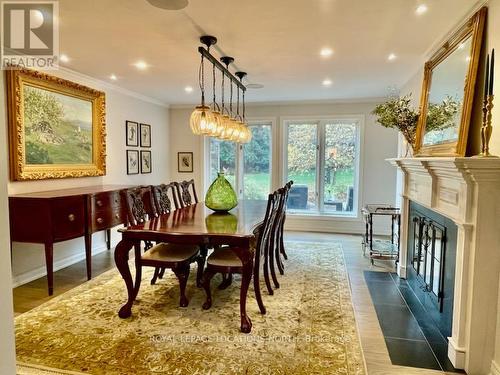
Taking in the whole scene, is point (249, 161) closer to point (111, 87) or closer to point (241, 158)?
point (241, 158)

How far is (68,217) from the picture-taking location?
3.44m

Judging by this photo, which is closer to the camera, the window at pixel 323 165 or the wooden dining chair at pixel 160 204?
the wooden dining chair at pixel 160 204

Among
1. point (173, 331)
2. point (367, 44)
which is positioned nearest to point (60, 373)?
point (173, 331)

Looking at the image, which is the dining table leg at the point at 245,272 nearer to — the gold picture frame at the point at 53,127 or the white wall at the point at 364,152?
the gold picture frame at the point at 53,127

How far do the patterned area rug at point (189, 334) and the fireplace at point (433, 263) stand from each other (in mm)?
687

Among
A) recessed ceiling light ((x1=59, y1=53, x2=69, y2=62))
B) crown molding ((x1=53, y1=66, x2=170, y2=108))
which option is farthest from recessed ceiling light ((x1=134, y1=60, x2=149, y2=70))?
crown molding ((x1=53, y1=66, x2=170, y2=108))

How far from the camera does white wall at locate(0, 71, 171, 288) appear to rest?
3.64 metres

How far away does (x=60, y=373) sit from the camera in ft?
6.78

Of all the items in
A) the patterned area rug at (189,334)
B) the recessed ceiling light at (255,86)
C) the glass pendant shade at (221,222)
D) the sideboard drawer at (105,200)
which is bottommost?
the patterned area rug at (189,334)

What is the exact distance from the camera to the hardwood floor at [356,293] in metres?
2.24

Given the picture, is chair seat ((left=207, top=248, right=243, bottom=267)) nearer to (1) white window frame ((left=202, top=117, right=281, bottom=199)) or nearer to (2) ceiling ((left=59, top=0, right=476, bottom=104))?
(2) ceiling ((left=59, top=0, right=476, bottom=104))

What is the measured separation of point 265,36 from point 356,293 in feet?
8.85

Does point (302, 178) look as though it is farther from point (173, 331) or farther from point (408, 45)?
point (173, 331)

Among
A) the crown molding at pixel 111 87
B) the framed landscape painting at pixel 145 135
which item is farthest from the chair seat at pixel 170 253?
the framed landscape painting at pixel 145 135
